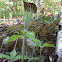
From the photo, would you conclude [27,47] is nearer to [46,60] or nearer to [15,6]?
[46,60]

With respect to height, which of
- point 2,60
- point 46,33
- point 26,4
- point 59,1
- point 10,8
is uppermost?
point 59,1

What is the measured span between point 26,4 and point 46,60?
93 cm

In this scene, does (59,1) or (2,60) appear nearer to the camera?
(2,60)

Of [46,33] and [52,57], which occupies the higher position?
[46,33]

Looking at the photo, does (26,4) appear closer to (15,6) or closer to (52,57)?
(52,57)

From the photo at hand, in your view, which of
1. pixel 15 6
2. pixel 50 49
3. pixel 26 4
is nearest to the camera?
pixel 26 4

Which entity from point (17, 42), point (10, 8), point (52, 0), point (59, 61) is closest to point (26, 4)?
point (59, 61)

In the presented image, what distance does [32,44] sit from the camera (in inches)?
56.4

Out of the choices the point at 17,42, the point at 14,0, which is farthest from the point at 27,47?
the point at 14,0

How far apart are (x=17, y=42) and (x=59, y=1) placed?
377 centimetres

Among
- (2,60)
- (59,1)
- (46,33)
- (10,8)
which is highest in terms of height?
(59,1)

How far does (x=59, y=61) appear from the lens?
86 centimetres

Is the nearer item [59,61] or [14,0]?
[59,61]

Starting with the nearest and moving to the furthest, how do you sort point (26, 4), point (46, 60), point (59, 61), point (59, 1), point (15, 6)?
1. point (26, 4)
2. point (59, 61)
3. point (46, 60)
4. point (59, 1)
5. point (15, 6)
